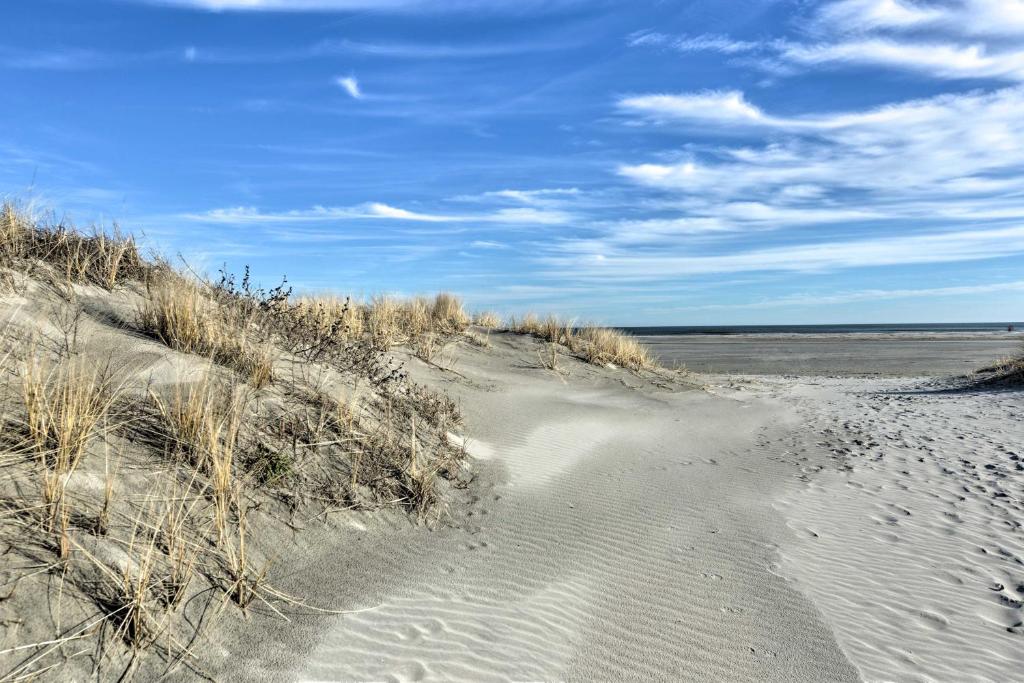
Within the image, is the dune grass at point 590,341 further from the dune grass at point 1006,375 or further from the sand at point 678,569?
the dune grass at point 1006,375

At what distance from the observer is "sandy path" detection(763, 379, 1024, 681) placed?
13.1 feet

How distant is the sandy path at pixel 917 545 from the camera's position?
3986 mm

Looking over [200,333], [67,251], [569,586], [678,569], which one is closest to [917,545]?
[678,569]

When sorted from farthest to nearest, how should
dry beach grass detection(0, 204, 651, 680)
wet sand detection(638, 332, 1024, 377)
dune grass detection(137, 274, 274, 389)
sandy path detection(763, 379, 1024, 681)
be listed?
wet sand detection(638, 332, 1024, 377)
dune grass detection(137, 274, 274, 389)
sandy path detection(763, 379, 1024, 681)
dry beach grass detection(0, 204, 651, 680)

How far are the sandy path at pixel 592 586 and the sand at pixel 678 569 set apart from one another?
0.05 ft

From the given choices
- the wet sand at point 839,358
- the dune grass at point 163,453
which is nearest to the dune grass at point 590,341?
the wet sand at point 839,358

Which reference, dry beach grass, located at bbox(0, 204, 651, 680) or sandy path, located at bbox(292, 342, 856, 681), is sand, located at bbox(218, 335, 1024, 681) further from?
dry beach grass, located at bbox(0, 204, 651, 680)

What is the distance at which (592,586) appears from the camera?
15.1ft

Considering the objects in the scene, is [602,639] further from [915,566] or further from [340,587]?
[915,566]

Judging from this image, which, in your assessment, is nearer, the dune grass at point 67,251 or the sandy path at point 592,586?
the sandy path at point 592,586

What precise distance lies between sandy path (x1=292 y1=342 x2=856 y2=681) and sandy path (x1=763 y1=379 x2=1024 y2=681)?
0.31 m

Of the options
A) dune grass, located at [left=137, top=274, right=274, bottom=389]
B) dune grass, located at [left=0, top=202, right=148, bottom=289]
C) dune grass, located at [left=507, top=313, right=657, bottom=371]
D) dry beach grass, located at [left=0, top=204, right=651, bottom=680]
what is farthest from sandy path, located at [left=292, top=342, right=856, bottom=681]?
dune grass, located at [left=507, top=313, right=657, bottom=371]

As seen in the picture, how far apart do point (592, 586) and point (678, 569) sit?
0.78 m

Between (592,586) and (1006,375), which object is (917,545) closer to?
(592,586)
